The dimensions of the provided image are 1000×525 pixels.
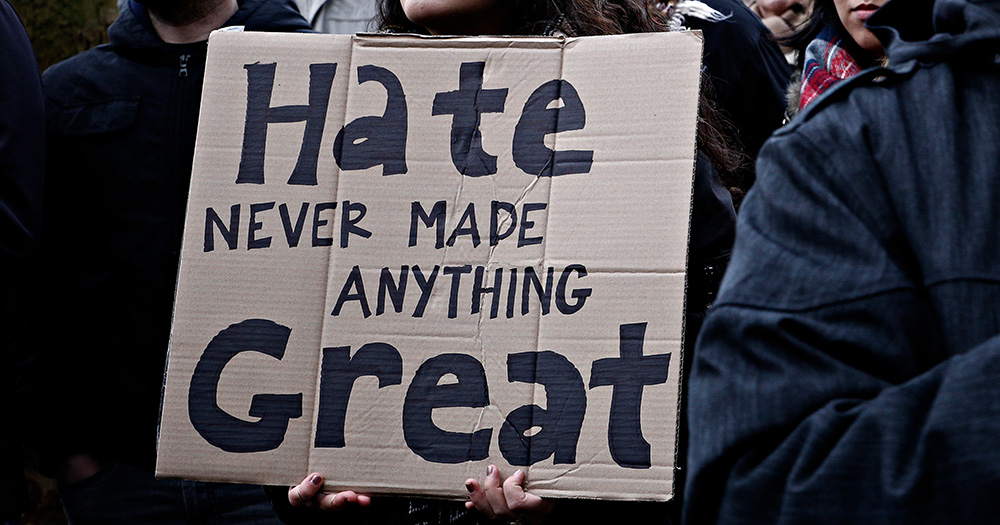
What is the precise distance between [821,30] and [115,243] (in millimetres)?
1711

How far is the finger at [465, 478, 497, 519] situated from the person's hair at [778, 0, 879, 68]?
1.23 metres

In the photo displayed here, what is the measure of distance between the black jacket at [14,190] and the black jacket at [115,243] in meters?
0.18

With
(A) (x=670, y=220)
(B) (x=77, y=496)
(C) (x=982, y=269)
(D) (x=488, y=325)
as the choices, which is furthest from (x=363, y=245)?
(B) (x=77, y=496)

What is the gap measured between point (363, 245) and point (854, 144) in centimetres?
88

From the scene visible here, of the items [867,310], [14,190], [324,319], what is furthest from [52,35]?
[867,310]

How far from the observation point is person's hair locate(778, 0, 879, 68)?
7.30 ft

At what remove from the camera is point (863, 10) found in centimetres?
211

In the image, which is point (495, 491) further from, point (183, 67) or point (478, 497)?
point (183, 67)

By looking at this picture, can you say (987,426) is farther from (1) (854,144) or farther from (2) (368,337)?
(2) (368,337)

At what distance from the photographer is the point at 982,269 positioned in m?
0.99

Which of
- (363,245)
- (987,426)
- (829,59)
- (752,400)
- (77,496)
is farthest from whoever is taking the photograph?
(77,496)

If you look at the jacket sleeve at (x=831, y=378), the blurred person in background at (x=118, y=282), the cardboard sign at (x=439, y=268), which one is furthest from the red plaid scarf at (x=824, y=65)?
the blurred person in background at (x=118, y=282)

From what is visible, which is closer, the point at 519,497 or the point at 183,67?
the point at 519,497

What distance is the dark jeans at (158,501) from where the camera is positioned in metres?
2.59
